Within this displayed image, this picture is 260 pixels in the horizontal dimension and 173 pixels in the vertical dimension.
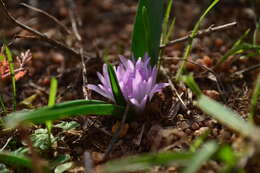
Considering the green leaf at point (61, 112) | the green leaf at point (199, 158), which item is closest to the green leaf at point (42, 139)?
the green leaf at point (61, 112)

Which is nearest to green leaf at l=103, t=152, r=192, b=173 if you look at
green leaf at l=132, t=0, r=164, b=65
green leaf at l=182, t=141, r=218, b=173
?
green leaf at l=182, t=141, r=218, b=173

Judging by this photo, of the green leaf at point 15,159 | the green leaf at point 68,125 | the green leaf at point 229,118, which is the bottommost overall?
the green leaf at point 15,159

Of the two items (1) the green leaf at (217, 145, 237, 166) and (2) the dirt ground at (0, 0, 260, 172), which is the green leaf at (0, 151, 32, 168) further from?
(1) the green leaf at (217, 145, 237, 166)

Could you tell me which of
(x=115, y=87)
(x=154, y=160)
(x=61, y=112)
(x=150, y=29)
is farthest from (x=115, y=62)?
(x=154, y=160)

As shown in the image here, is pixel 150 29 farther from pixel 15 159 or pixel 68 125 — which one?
pixel 15 159

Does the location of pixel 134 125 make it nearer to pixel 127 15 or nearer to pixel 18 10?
pixel 127 15

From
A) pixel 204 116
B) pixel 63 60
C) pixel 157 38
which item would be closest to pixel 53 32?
pixel 63 60

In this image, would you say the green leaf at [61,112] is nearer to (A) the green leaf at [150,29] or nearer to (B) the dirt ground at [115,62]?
(B) the dirt ground at [115,62]
